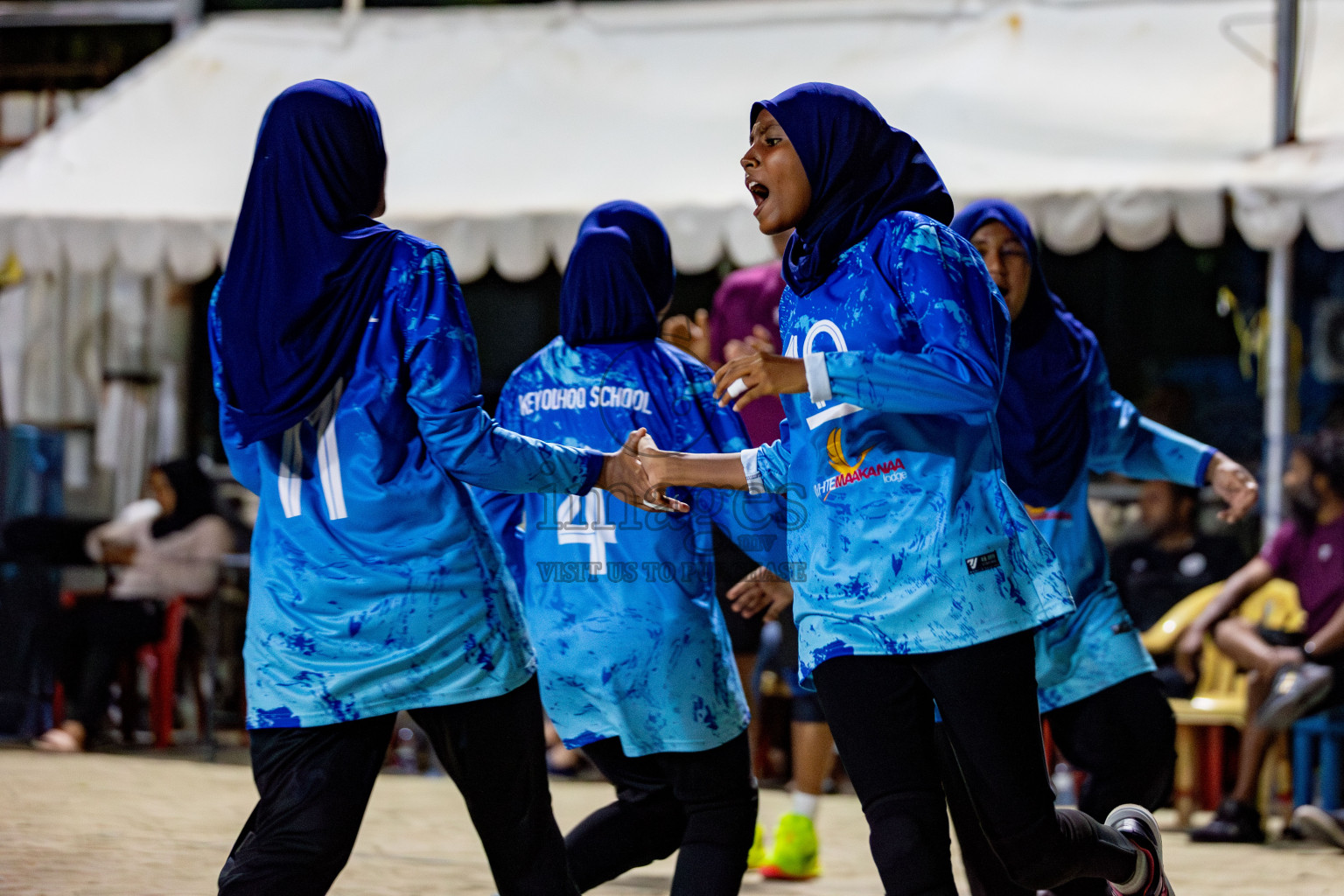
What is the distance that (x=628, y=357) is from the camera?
3781 millimetres

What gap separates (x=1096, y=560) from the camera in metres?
4.01

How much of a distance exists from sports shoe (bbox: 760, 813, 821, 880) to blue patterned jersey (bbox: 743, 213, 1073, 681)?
257cm

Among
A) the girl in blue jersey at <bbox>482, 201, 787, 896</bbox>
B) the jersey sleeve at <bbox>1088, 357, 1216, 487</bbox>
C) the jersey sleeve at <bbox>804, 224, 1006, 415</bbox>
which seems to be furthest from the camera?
the jersey sleeve at <bbox>1088, 357, 1216, 487</bbox>

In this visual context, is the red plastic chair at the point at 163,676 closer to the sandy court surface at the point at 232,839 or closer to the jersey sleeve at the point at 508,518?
the sandy court surface at the point at 232,839

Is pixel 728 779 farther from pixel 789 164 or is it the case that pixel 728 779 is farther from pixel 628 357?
pixel 789 164

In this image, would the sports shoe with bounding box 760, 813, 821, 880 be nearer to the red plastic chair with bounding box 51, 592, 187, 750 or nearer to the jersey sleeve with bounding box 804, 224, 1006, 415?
the jersey sleeve with bounding box 804, 224, 1006, 415

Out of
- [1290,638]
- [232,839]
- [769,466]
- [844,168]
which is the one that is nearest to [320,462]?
[769,466]

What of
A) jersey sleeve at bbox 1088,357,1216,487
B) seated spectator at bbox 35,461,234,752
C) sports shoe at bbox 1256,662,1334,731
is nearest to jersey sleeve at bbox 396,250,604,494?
jersey sleeve at bbox 1088,357,1216,487

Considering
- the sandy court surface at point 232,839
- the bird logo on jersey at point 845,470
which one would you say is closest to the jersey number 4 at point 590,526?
the bird logo on jersey at point 845,470

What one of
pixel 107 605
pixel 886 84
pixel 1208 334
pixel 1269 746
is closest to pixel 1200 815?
pixel 1269 746

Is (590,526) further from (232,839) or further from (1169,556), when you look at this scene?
(1169,556)

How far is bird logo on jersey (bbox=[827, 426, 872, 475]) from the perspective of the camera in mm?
2865

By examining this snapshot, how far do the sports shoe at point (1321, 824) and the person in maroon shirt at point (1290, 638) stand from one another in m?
0.31

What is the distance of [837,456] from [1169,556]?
17.4 ft
